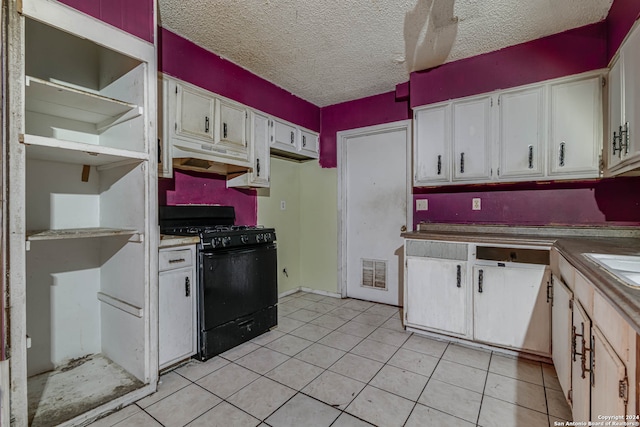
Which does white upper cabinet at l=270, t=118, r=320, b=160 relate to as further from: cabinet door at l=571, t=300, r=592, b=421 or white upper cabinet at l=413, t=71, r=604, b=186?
cabinet door at l=571, t=300, r=592, b=421

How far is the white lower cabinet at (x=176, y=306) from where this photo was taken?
206 centimetres

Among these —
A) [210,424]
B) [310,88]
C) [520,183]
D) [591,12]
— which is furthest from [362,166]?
[210,424]

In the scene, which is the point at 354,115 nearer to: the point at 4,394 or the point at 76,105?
the point at 76,105

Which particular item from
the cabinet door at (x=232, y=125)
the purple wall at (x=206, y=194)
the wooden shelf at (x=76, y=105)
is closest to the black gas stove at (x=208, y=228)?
the purple wall at (x=206, y=194)

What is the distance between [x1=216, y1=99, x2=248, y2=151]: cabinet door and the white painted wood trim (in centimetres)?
90

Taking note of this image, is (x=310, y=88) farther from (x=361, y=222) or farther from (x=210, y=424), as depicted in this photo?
(x=210, y=424)

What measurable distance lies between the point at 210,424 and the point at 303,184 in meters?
3.09

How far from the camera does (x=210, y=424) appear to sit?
5.30 ft

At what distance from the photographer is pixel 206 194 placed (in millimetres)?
2996

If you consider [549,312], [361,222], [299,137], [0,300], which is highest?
[299,137]

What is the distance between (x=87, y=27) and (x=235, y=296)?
196 centimetres

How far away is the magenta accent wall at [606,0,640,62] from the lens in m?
1.78

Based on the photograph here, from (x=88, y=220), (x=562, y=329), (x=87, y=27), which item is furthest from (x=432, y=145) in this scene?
(x=88, y=220)

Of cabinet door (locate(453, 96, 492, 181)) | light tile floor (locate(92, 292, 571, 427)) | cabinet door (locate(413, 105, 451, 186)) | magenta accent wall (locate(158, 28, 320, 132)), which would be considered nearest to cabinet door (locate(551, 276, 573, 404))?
light tile floor (locate(92, 292, 571, 427))
